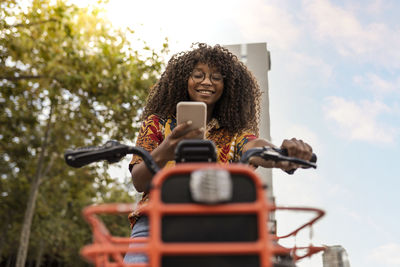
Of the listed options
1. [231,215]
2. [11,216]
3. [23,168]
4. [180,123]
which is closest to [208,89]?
[180,123]

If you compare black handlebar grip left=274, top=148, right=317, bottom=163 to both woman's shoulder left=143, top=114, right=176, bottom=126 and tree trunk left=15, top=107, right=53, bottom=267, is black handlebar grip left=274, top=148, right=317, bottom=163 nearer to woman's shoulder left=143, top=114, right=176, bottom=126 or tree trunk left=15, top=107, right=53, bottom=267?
woman's shoulder left=143, top=114, right=176, bottom=126

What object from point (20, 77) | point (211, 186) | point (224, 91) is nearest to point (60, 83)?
point (20, 77)

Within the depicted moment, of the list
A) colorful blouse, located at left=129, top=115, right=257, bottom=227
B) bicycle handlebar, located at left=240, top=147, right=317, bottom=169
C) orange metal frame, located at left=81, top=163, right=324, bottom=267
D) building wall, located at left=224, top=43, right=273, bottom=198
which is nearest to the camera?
orange metal frame, located at left=81, top=163, right=324, bottom=267

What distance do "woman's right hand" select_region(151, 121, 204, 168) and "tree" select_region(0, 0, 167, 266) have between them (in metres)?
7.53

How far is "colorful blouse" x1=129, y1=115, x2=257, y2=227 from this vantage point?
2.53 meters

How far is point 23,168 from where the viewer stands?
15078 mm

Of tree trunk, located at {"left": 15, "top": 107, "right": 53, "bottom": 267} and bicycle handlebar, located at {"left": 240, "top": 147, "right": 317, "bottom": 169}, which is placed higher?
tree trunk, located at {"left": 15, "top": 107, "right": 53, "bottom": 267}

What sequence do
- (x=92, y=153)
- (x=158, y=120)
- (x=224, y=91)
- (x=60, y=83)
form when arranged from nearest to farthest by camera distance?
(x=92, y=153) < (x=158, y=120) < (x=224, y=91) < (x=60, y=83)

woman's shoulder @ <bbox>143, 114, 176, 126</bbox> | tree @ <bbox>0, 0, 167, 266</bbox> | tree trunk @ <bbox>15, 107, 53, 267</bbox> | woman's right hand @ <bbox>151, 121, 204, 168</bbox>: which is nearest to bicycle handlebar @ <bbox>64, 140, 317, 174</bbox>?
woman's right hand @ <bbox>151, 121, 204, 168</bbox>

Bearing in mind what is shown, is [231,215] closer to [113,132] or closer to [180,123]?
[180,123]

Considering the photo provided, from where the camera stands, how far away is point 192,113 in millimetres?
1878

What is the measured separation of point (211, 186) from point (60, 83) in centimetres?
949

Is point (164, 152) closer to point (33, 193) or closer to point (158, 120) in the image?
point (158, 120)

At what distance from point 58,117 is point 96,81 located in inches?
164
